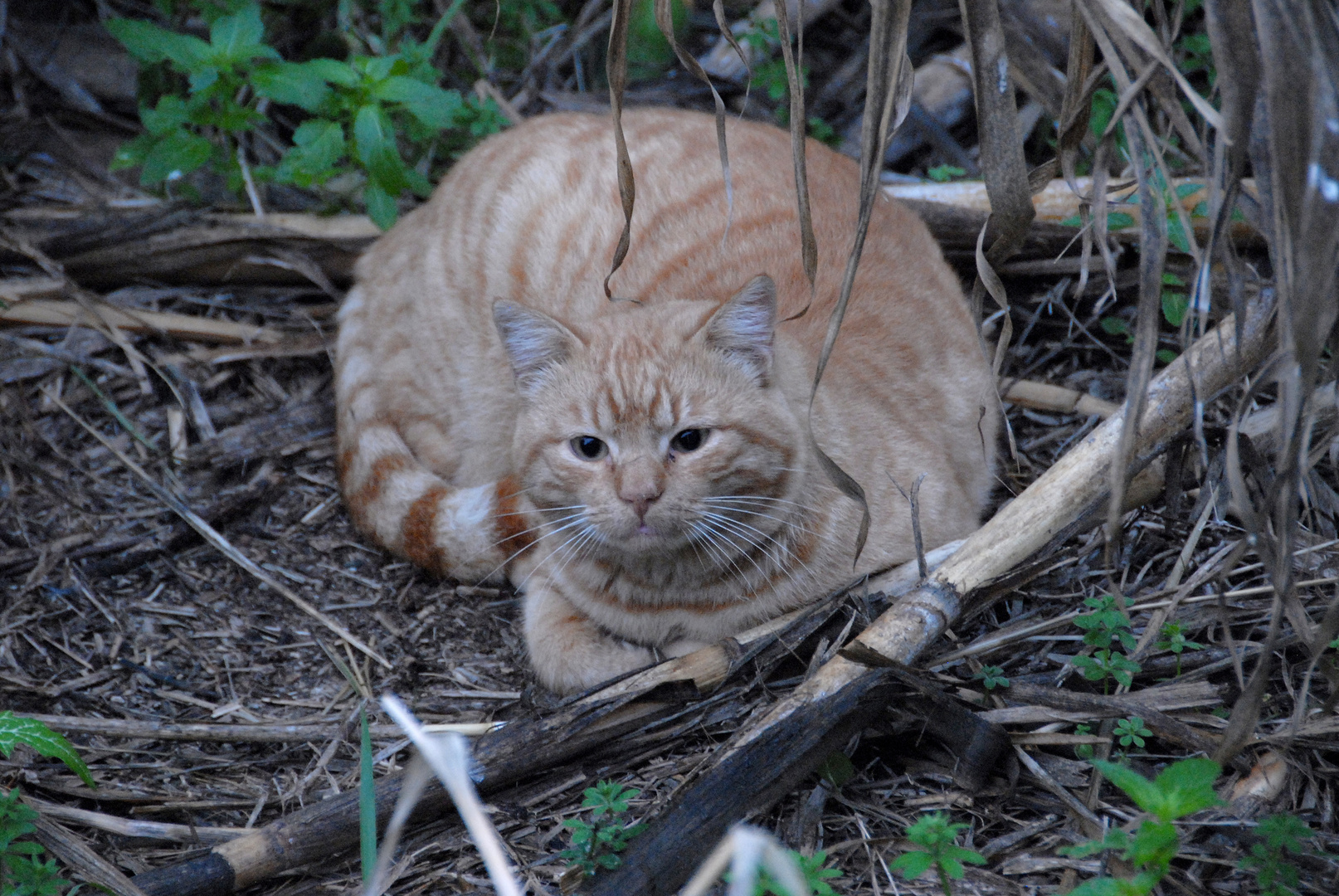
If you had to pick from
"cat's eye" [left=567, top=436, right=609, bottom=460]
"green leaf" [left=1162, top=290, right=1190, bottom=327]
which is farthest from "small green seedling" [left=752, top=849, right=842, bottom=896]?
"green leaf" [left=1162, top=290, right=1190, bottom=327]

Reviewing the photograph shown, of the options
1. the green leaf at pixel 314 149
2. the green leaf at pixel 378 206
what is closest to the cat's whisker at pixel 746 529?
the green leaf at pixel 378 206

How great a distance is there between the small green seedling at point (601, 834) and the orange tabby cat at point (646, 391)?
1.92 ft

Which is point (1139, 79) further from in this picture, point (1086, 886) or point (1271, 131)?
point (1086, 886)

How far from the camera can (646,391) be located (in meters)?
2.63

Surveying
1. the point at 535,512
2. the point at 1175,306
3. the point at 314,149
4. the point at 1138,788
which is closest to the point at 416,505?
the point at 535,512

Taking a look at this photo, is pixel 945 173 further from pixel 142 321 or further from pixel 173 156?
pixel 142 321

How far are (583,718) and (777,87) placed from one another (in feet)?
8.80

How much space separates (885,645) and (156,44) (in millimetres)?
2997

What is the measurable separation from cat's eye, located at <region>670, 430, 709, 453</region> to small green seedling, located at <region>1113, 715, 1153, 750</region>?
1092mm

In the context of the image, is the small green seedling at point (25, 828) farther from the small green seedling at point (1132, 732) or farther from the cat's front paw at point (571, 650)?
the small green seedling at point (1132, 732)

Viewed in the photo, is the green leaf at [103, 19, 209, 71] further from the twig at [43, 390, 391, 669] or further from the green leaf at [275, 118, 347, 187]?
the twig at [43, 390, 391, 669]

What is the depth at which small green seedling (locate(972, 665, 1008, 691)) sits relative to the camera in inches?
93.7

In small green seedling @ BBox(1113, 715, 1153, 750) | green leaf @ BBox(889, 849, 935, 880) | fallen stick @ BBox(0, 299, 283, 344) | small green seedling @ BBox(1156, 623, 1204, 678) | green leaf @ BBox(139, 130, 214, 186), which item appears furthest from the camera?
fallen stick @ BBox(0, 299, 283, 344)

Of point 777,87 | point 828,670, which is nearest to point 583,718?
point 828,670
